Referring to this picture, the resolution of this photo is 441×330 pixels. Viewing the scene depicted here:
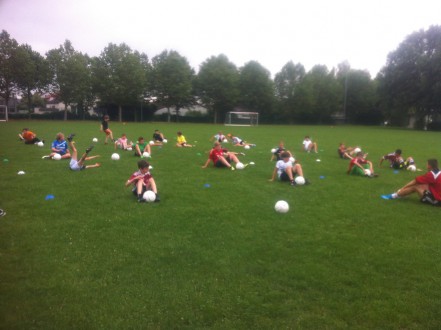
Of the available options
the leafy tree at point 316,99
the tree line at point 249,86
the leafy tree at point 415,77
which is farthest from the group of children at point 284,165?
the leafy tree at point 316,99

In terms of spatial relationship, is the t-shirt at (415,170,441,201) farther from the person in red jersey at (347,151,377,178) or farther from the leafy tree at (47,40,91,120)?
the leafy tree at (47,40,91,120)

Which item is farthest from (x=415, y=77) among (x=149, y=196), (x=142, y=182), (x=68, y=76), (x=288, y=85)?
(x=149, y=196)

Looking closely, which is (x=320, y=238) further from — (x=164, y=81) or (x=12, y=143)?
(x=164, y=81)

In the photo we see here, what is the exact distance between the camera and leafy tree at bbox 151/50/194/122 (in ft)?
233

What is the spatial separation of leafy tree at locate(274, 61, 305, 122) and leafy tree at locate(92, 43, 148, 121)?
102 ft

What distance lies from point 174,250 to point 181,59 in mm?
71149

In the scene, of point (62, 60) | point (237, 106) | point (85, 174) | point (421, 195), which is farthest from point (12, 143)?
point (237, 106)

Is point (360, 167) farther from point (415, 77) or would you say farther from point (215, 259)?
point (415, 77)

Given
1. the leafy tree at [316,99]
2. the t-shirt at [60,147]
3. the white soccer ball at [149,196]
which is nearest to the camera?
the white soccer ball at [149,196]

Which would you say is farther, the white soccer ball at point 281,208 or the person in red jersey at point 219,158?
the person in red jersey at point 219,158

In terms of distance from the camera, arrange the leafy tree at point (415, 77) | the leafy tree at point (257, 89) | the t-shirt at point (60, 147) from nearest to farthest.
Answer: the t-shirt at point (60, 147), the leafy tree at point (415, 77), the leafy tree at point (257, 89)

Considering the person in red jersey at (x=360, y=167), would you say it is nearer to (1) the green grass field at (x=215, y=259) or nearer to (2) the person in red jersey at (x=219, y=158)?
(1) the green grass field at (x=215, y=259)

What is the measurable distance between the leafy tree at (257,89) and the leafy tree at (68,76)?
3237 cm

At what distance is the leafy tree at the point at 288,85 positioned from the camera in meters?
78.6
